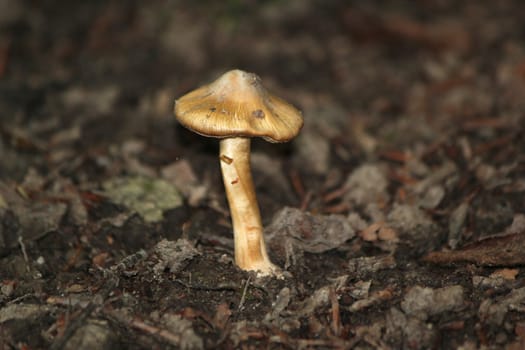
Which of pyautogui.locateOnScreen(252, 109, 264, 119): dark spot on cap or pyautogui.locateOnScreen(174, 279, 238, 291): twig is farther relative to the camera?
pyautogui.locateOnScreen(174, 279, 238, 291): twig

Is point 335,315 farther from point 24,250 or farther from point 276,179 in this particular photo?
point 24,250

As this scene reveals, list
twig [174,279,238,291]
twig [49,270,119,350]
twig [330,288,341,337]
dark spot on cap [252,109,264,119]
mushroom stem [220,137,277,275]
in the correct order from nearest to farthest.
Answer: twig [49,270,119,350] < twig [330,288,341,337] < dark spot on cap [252,109,264,119] < twig [174,279,238,291] < mushroom stem [220,137,277,275]

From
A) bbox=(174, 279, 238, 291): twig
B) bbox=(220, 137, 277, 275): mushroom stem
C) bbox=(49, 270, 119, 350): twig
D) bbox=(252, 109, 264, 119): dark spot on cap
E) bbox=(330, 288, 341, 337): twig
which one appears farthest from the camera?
bbox=(220, 137, 277, 275): mushroom stem

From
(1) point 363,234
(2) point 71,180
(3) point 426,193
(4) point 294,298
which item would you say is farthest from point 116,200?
(3) point 426,193

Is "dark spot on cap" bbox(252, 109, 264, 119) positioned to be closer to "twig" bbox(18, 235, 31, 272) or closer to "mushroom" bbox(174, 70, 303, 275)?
"mushroom" bbox(174, 70, 303, 275)

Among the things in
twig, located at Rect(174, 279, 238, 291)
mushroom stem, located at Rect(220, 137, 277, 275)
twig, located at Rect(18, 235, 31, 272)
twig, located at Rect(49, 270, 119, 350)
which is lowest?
twig, located at Rect(49, 270, 119, 350)

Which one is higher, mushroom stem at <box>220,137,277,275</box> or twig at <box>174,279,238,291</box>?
mushroom stem at <box>220,137,277,275</box>

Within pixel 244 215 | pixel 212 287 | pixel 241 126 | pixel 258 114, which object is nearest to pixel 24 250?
pixel 212 287

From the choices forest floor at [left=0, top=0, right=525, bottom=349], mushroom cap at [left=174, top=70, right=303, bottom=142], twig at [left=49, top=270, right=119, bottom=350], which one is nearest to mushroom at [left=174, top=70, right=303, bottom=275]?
mushroom cap at [left=174, top=70, right=303, bottom=142]
